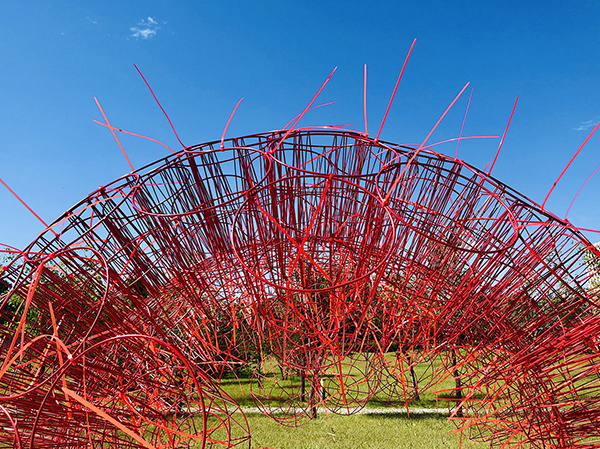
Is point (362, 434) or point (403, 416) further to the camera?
point (403, 416)

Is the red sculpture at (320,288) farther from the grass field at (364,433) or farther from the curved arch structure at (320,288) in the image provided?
the grass field at (364,433)

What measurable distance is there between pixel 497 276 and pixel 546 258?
193 millimetres

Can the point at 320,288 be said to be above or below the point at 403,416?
below

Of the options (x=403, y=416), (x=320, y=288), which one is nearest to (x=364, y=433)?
(x=403, y=416)

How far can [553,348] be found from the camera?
1.43 meters

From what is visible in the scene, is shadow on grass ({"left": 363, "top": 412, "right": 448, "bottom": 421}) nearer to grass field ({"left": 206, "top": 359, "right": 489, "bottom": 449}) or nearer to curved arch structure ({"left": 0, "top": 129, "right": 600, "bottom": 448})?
grass field ({"left": 206, "top": 359, "right": 489, "bottom": 449})

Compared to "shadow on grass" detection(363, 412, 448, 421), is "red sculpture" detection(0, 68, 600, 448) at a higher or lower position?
lower

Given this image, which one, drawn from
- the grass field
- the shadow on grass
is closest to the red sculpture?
the grass field

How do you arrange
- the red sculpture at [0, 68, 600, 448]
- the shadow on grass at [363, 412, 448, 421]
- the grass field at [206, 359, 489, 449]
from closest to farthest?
the red sculpture at [0, 68, 600, 448] < the grass field at [206, 359, 489, 449] < the shadow on grass at [363, 412, 448, 421]

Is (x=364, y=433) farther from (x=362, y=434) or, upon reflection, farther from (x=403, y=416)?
(x=403, y=416)

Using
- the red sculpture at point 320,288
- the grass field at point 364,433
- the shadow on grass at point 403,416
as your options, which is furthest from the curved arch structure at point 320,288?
the shadow on grass at point 403,416

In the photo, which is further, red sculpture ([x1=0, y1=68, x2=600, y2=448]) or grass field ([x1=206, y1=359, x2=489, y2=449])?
grass field ([x1=206, y1=359, x2=489, y2=449])

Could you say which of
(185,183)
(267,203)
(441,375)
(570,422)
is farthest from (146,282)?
(570,422)

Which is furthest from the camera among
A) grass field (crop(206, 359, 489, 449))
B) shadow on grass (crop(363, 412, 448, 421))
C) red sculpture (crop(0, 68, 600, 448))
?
shadow on grass (crop(363, 412, 448, 421))
